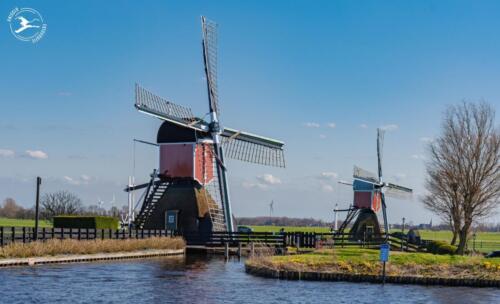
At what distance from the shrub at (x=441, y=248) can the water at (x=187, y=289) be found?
74.9 feet

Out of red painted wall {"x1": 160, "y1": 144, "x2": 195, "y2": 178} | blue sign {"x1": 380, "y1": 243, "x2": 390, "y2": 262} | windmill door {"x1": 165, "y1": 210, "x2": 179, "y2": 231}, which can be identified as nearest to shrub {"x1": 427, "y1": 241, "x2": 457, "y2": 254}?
red painted wall {"x1": 160, "y1": 144, "x2": 195, "y2": 178}

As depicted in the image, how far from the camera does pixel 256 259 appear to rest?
4184 cm

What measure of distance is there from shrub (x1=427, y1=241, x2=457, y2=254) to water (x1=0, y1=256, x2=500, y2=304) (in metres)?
22.8

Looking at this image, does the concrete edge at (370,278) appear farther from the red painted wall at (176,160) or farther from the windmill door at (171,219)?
the windmill door at (171,219)

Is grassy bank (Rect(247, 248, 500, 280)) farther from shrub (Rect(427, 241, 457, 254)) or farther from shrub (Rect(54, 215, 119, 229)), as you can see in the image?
shrub (Rect(54, 215, 119, 229))

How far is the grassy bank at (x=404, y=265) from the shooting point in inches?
1403

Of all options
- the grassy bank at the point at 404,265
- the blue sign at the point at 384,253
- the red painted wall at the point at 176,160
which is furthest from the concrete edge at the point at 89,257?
the blue sign at the point at 384,253

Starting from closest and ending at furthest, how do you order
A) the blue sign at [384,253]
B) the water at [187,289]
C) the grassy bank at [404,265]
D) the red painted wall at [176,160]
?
the water at [187,289] < the blue sign at [384,253] < the grassy bank at [404,265] < the red painted wall at [176,160]

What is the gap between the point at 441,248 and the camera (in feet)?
191

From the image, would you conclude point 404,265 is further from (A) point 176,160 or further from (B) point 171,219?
(B) point 171,219

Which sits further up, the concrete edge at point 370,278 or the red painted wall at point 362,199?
the red painted wall at point 362,199

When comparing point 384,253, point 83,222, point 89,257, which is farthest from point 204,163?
point 384,253

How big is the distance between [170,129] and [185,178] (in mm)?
4061

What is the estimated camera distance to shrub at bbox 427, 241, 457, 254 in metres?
57.2
